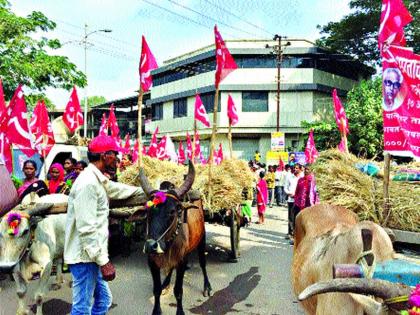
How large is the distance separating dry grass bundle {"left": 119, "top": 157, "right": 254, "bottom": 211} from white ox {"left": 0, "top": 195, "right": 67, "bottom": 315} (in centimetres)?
239

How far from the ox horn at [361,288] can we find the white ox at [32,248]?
340 cm

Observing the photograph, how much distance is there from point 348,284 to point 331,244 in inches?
52.3

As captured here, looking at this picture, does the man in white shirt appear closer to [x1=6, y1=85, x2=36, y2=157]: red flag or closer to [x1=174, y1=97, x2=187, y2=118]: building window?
[x1=6, y1=85, x2=36, y2=157]: red flag

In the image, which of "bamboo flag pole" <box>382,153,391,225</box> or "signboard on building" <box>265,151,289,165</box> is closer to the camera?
"bamboo flag pole" <box>382,153,391,225</box>

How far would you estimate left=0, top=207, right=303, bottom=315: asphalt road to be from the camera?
576 cm

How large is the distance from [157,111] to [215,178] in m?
32.5

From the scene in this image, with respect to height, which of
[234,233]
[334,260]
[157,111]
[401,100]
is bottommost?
[234,233]

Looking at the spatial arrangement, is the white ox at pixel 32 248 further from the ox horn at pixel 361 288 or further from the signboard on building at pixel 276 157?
the signboard on building at pixel 276 157

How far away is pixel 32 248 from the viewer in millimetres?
4980

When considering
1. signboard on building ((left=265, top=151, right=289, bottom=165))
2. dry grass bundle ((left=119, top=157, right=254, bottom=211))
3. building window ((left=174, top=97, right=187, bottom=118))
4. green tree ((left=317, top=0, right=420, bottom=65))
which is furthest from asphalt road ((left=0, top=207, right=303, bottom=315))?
building window ((left=174, top=97, right=187, bottom=118))

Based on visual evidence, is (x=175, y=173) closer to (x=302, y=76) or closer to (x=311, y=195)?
(x=311, y=195)

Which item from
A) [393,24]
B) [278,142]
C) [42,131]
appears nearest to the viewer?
[393,24]

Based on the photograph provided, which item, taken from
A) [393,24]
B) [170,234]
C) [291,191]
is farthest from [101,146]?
[291,191]

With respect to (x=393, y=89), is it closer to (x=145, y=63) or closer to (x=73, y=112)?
(x=145, y=63)
